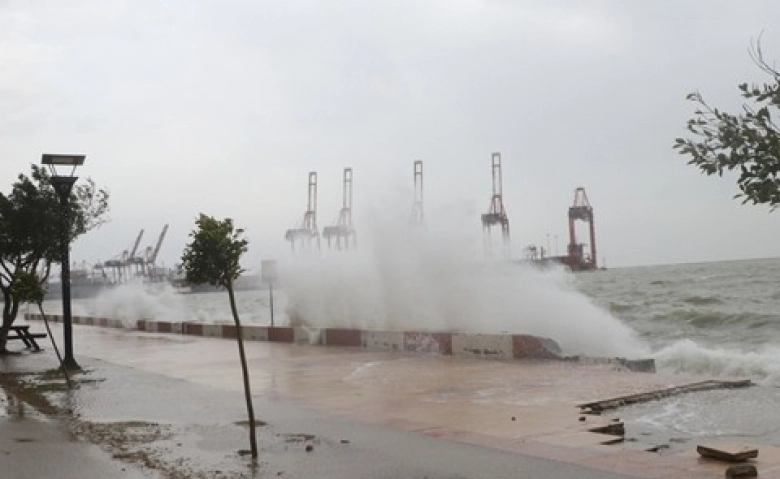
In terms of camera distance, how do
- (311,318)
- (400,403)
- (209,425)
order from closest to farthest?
1. (209,425)
2. (400,403)
3. (311,318)

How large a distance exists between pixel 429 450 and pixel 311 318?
851 inches

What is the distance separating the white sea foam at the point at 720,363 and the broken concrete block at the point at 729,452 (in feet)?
22.8

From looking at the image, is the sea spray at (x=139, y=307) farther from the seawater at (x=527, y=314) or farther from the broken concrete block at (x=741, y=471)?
the broken concrete block at (x=741, y=471)

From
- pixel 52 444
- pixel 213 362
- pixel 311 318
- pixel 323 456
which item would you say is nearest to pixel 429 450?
pixel 323 456

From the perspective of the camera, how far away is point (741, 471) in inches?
226

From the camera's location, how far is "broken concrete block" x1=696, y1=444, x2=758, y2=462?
6.12m

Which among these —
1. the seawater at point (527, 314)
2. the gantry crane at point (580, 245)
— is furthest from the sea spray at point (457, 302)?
the gantry crane at point (580, 245)

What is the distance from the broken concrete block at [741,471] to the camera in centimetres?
571

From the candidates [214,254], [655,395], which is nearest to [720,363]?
[655,395]

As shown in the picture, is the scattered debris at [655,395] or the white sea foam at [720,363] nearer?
the scattered debris at [655,395]

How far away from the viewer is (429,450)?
7.00m

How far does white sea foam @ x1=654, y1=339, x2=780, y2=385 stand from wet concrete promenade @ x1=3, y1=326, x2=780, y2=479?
3.03 m

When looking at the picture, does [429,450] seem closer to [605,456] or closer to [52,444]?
[605,456]

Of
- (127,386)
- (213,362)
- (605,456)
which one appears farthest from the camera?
(213,362)
